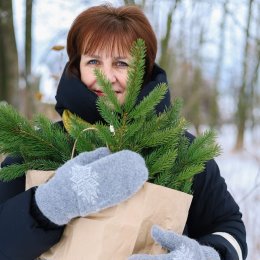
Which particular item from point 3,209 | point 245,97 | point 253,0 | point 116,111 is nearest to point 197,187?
point 116,111

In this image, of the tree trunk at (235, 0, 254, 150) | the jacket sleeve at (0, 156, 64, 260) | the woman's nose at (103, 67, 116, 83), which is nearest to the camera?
the jacket sleeve at (0, 156, 64, 260)

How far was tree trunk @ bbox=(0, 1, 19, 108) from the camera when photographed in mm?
5039

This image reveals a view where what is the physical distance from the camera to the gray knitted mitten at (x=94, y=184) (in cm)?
107

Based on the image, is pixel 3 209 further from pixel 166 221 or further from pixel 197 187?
pixel 197 187

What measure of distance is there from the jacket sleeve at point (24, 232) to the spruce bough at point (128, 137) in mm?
134

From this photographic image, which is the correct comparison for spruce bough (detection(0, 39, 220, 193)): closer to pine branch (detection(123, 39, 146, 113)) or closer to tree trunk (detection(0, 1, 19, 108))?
pine branch (detection(123, 39, 146, 113))

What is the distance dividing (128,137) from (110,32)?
1.62ft

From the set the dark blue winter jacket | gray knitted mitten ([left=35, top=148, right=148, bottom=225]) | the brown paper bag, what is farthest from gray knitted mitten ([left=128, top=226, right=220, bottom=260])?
the dark blue winter jacket

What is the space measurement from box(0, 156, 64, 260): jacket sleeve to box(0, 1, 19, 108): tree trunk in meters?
4.04

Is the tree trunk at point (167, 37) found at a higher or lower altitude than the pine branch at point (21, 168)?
lower

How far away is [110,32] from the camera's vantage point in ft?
4.99

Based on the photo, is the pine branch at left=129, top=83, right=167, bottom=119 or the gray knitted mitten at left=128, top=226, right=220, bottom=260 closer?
the gray knitted mitten at left=128, top=226, right=220, bottom=260

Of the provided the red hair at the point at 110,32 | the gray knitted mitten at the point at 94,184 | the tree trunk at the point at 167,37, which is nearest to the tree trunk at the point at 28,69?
the tree trunk at the point at 167,37

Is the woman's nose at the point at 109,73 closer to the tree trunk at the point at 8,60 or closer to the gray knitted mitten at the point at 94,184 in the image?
the gray knitted mitten at the point at 94,184
